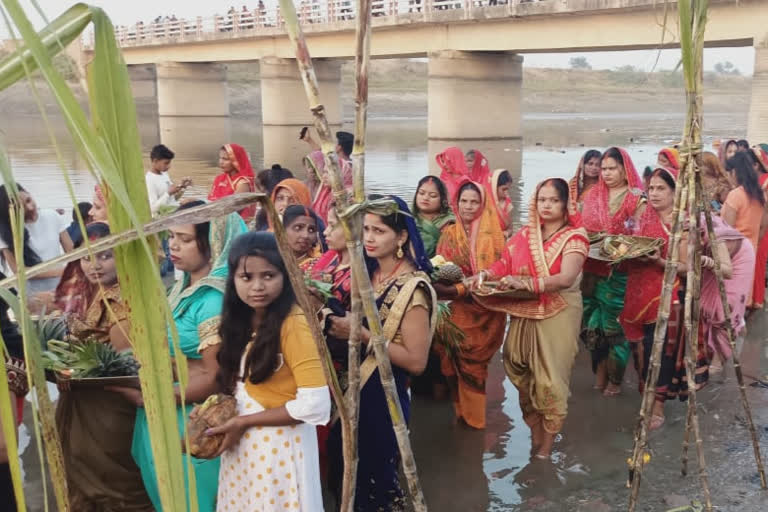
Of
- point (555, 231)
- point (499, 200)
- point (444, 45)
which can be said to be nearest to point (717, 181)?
point (499, 200)

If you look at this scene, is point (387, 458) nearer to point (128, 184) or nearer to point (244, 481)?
point (244, 481)

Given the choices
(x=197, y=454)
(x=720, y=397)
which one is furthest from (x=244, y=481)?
(x=720, y=397)

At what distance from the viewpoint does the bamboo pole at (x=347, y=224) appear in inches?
49.7

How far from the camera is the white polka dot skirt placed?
8.07 ft

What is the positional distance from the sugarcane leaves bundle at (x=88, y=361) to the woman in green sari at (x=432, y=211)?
254 centimetres

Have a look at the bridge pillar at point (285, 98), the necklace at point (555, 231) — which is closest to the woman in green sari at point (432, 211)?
the necklace at point (555, 231)

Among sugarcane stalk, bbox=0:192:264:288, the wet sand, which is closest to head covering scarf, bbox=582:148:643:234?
the wet sand

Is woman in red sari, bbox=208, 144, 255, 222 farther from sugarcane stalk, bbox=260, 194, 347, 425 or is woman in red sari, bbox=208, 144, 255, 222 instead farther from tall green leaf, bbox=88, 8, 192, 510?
tall green leaf, bbox=88, 8, 192, 510

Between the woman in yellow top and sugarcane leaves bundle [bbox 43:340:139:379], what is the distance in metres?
0.41

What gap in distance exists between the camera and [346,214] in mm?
1439

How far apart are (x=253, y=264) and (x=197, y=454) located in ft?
2.05

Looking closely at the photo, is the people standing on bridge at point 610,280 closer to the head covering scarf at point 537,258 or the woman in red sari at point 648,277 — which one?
the woman in red sari at point 648,277

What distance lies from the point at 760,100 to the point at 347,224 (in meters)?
14.2

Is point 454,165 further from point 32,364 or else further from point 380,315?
point 32,364
